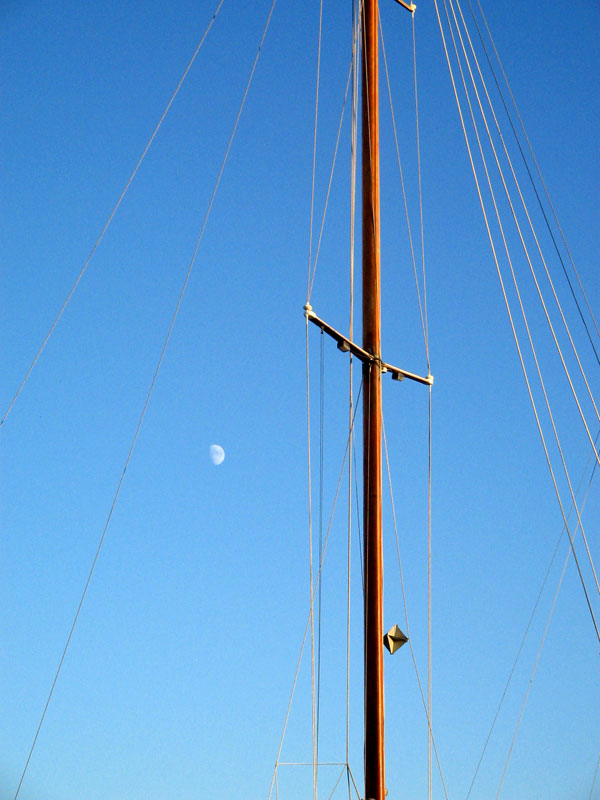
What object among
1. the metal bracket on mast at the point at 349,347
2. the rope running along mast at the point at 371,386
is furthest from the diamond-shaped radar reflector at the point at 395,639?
the metal bracket on mast at the point at 349,347

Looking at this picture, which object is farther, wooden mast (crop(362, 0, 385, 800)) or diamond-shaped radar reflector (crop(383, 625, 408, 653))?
diamond-shaped radar reflector (crop(383, 625, 408, 653))

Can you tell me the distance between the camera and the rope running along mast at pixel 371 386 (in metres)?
8.01

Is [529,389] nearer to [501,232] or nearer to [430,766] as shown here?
[501,232]

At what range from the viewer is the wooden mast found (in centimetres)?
798

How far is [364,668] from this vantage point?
8242mm

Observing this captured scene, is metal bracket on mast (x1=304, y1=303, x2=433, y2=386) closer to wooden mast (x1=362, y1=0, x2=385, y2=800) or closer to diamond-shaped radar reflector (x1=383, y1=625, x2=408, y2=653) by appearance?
wooden mast (x1=362, y1=0, x2=385, y2=800)

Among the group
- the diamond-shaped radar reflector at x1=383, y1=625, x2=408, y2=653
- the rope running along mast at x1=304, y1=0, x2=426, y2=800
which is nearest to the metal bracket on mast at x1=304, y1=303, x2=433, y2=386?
the rope running along mast at x1=304, y1=0, x2=426, y2=800

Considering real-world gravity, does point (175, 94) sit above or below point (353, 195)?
above

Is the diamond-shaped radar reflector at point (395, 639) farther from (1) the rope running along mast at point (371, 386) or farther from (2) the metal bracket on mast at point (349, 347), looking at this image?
(2) the metal bracket on mast at point (349, 347)

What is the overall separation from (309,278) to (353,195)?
4.55 ft

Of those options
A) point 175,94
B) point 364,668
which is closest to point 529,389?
point 364,668

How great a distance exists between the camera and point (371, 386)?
9.24 m

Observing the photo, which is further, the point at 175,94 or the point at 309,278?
the point at 175,94

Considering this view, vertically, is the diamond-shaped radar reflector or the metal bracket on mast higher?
the metal bracket on mast
